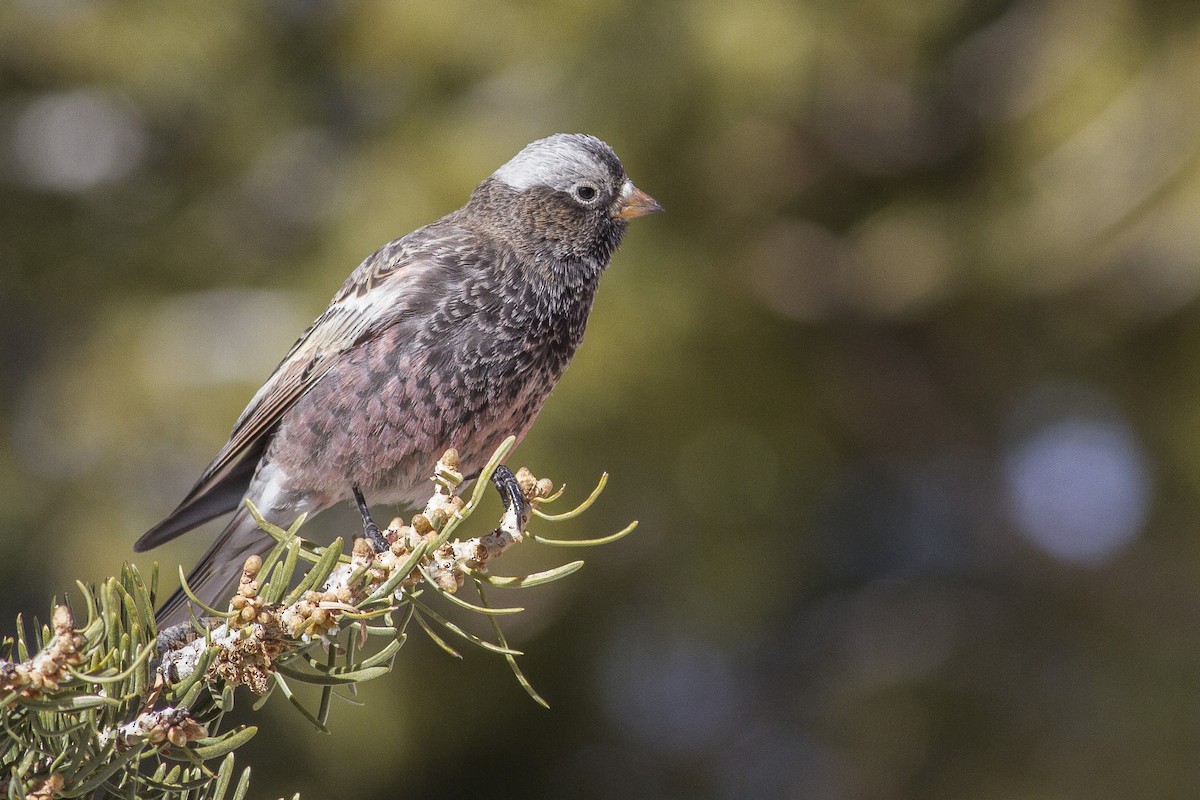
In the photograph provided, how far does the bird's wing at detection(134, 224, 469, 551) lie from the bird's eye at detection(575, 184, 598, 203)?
0.31 m

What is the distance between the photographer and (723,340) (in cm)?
530

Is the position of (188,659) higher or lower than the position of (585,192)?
lower

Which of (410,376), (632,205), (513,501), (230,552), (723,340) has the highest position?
(632,205)

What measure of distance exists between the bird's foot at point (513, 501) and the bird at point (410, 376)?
108 millimetres

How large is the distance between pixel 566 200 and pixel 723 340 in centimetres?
233

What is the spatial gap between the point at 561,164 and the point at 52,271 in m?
4.12

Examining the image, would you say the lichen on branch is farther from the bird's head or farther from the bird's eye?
the bird's eye

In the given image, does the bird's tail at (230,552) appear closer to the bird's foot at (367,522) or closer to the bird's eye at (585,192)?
the bird's foot at (367,522)

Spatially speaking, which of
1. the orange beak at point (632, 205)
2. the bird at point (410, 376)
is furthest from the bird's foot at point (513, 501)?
the orange beak at point (632, 205)

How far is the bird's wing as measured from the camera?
2.72 metres

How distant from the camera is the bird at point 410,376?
8.46 ft

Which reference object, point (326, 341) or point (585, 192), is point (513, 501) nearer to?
point (326, 341)

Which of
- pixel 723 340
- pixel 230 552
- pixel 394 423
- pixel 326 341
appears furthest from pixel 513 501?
pixel 723 340

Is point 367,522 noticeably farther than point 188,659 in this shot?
Yes
